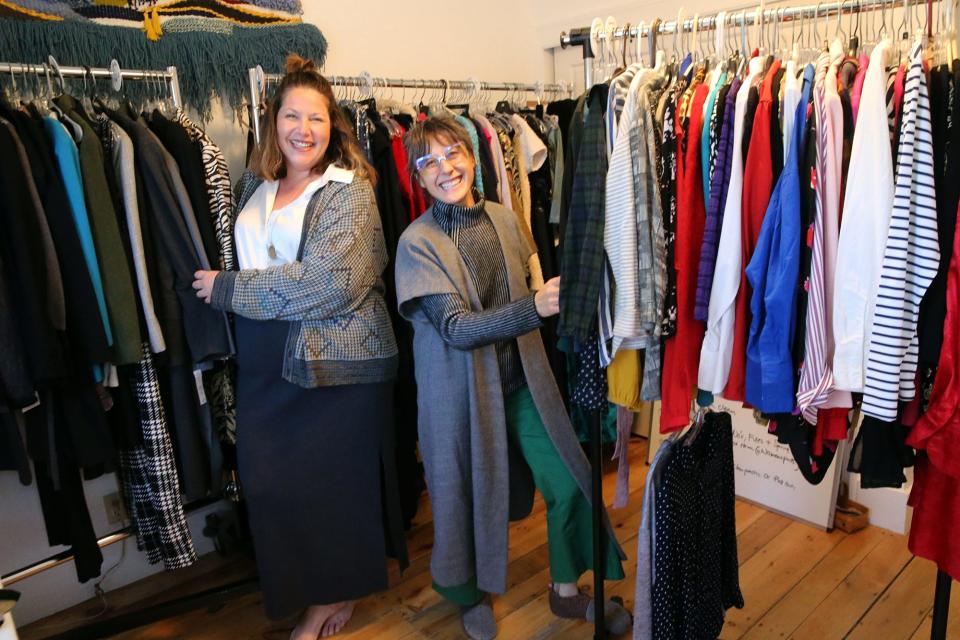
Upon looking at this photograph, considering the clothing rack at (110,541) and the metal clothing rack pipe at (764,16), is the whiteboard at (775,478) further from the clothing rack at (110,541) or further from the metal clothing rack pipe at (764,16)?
the clothing rack at (110,541)

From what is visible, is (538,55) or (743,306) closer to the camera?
(743,306)

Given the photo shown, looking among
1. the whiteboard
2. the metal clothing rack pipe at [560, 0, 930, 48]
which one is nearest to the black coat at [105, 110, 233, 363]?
the metal clothing rack pipe at [560, 0, 930, 48]

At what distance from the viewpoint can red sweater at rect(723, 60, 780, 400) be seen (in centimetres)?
123

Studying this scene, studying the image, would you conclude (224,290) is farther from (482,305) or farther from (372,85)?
(372,85)

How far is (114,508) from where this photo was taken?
7.31ft

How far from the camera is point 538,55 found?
3256 mm

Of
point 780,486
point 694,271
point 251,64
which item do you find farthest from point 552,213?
point 780,486

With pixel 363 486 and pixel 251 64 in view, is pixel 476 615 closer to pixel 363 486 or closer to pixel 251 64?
pixel 363 486

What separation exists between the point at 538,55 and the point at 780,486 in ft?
7.18

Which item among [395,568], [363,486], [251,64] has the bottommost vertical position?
[395,568]

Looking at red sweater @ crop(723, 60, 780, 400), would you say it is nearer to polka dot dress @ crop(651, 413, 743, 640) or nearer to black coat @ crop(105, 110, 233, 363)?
polka dot dress @ crop(651, 413, 743, 640)

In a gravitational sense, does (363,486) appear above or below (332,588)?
above

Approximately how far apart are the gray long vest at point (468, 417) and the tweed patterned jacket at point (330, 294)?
0.35 ft

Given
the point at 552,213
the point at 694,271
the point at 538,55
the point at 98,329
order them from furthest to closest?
the point at 538,55 → the point at 552,213 → the point at 98,329 → the point at 694,271
